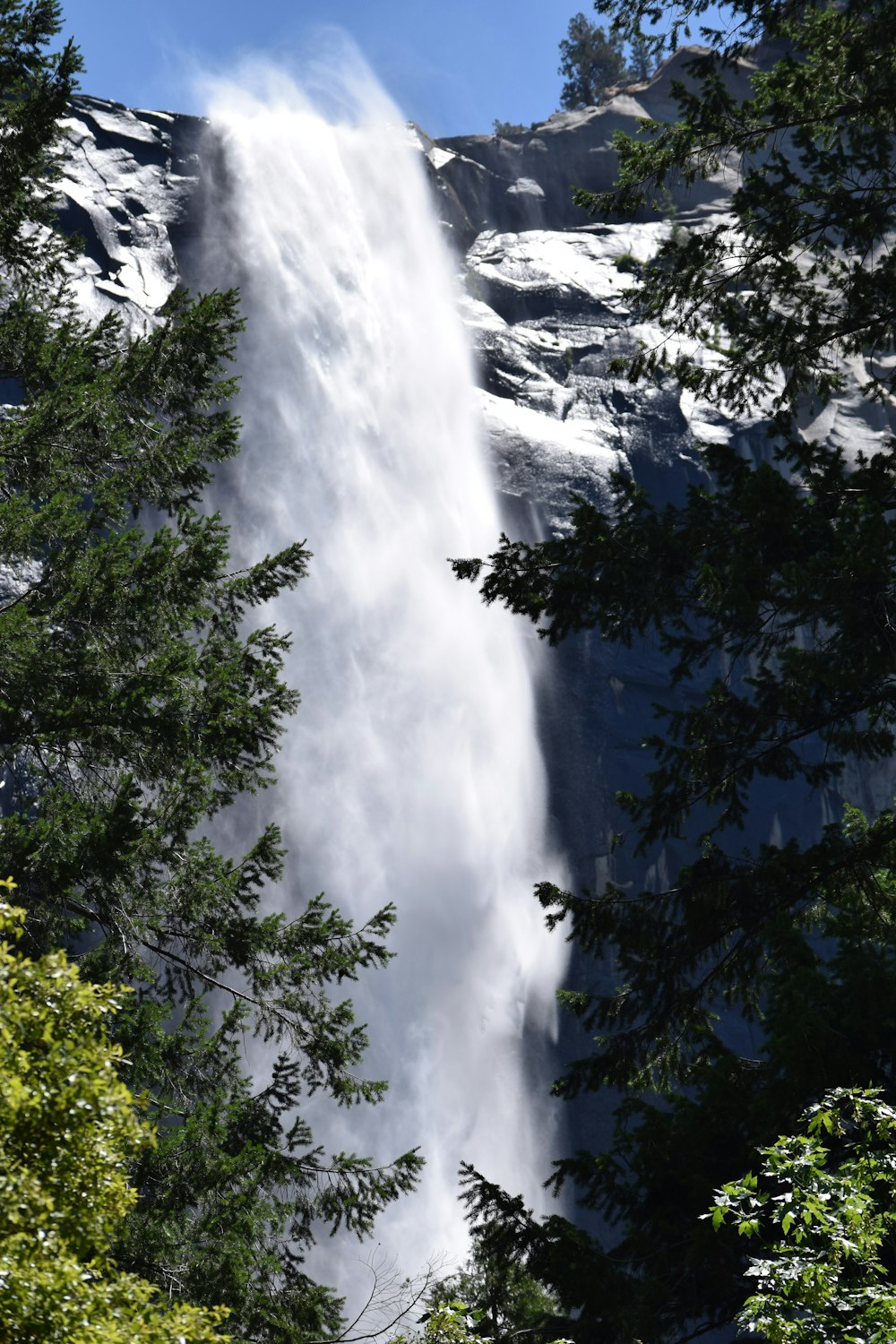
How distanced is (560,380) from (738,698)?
3672cm

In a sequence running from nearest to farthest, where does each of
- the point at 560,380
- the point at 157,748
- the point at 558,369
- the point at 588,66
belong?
1. the point at 157,748
2. the point at 560,380
3. the point at 558,369
4. the point at 588,66

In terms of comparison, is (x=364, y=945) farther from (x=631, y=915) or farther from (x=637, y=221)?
(x=637, y=221)

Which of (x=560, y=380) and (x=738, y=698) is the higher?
Result: (x=560, y=380)

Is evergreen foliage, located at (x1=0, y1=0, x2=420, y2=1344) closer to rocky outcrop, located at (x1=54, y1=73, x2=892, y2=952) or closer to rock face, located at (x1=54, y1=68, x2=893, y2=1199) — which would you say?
rock face, located at (x1=54, y1=68, x2=893, y2=1199)

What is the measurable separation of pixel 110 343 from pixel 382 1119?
2463cm

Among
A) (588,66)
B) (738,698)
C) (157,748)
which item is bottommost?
(157,748)

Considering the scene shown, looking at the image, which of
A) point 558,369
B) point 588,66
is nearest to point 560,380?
point 558,369

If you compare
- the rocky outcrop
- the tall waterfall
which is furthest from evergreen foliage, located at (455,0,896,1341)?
the rocky outcrop

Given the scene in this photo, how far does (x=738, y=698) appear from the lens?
8.23m

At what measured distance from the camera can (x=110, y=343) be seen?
30.0 ft

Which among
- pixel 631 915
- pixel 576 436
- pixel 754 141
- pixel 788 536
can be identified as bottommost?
pixel 631 915

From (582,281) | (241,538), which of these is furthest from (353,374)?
(582,281)

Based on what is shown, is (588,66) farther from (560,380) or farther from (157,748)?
(157,748)

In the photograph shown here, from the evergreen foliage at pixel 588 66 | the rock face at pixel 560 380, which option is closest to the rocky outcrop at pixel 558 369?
the rock face at pixel 560 380
